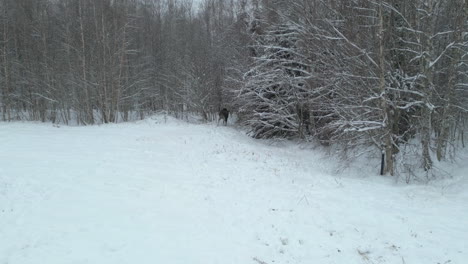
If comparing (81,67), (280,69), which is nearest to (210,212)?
(280,69)

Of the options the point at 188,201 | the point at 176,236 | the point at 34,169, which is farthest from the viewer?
the point at 34,169

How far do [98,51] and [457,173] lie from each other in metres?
22.0

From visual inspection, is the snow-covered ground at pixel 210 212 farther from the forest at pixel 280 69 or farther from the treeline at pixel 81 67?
the treeline at pixel 81 67

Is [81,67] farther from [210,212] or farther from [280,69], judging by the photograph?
[210,212]

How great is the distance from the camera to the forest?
34.2 ft

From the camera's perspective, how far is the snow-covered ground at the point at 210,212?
510 centimetres

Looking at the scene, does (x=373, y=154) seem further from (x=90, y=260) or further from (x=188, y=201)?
(x=90, y=260)

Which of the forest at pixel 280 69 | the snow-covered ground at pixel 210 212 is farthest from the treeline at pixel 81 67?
the snow-covered ground at pixel 210 212

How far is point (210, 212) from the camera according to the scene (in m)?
6.67

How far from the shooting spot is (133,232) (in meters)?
5.58

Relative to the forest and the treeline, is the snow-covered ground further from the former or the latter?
the treeline

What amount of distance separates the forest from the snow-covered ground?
2039 mm

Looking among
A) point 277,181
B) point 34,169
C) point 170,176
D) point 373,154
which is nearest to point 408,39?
point 373,154

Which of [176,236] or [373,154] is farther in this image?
[373,154]
